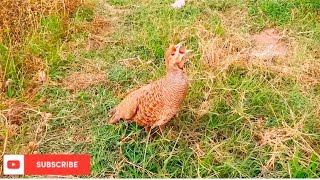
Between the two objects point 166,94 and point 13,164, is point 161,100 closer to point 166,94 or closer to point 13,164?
point 166,94

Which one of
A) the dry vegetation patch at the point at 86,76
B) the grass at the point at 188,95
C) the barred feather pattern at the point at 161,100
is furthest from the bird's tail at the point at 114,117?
the dry vegetation patch at the point at 86,76

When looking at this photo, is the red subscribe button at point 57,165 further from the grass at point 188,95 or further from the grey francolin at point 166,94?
the grey francolin at point 166,94

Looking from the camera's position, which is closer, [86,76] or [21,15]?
[86,76]

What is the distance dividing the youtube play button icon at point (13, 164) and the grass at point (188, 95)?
0.16 m

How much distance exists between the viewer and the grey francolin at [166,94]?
3.36 m

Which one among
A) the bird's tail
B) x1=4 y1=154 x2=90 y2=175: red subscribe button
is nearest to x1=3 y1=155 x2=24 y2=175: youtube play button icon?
x1=4 y1=154 x2=90 y2=175: red subscribe button

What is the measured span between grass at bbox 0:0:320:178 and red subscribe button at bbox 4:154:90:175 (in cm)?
11

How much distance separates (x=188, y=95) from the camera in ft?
13.1

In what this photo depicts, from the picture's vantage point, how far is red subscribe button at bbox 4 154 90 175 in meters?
3.37

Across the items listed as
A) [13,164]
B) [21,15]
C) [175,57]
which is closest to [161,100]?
[175,57]

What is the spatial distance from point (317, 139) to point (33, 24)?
287cm

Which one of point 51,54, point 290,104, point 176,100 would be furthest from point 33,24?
point 290,104

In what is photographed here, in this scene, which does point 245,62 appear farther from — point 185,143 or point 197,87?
point 185,143

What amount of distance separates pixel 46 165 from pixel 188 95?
1.29m
